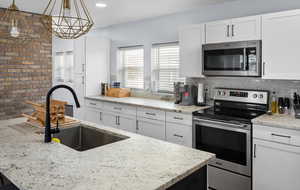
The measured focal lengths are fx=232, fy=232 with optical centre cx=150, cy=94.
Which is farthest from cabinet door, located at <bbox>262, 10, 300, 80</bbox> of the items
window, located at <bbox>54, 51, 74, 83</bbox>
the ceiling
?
window, located at <bbox>54, 51, 74, 83</bbox>

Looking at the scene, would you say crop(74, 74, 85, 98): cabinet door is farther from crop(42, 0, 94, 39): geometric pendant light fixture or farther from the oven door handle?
crop(42, 0, 94, 39): geometric pendant light fixture

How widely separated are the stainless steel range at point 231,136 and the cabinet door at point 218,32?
27.9 inches

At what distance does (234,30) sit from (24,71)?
10.9 feet

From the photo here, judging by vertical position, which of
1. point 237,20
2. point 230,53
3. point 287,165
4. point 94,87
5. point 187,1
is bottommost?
point 287,165

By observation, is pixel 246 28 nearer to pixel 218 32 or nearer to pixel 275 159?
pixel 218 32

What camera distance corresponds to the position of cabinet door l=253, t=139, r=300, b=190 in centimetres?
220

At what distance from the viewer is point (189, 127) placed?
301 centimetres

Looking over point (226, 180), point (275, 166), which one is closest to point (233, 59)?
point (275, 166)

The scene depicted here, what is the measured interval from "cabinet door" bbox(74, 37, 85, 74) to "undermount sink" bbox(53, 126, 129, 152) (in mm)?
2641

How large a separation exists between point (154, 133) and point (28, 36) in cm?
266

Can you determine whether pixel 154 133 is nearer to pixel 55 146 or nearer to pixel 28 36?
pixel 55 146

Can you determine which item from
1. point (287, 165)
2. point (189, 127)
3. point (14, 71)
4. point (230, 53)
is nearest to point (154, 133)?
point (189, 127)

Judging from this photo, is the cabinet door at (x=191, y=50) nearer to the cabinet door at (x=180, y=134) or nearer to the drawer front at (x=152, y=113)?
the drawer front at (x=152, y=113)

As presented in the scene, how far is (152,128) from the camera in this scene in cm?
346
